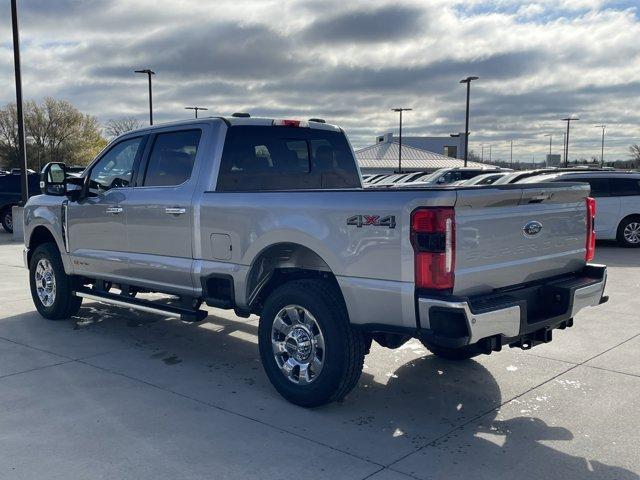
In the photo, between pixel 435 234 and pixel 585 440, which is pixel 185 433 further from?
pixel 585 440

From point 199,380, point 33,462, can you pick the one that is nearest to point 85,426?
point 33,462

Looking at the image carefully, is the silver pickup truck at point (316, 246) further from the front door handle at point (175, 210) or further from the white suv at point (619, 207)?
the white suv at point (619, 207)

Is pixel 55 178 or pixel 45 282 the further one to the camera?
pixel 45 282

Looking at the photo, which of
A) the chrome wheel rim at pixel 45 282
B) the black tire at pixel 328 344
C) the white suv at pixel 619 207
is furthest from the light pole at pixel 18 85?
the black tire at pixel 328 344

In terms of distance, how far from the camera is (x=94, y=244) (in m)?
6.48

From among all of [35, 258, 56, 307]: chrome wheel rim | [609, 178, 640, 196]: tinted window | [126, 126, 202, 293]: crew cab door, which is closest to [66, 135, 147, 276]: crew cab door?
[126, 126, 202, 293]: crew cab door

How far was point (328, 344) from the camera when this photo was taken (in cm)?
428

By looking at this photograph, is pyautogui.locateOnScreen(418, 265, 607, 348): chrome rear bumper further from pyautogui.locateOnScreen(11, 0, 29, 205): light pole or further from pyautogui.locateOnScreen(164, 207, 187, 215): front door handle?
pyautogui.locateOnScreen(11, 0, 29, 205): light pole

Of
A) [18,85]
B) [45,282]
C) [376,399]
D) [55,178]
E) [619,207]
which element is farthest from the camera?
[18,85]

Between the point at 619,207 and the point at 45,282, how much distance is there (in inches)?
460

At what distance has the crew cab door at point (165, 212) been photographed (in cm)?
539

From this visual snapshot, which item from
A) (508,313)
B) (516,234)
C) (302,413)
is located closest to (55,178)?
(302,413)

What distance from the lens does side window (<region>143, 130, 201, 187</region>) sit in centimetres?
556

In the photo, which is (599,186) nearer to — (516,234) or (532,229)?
(532,229)
